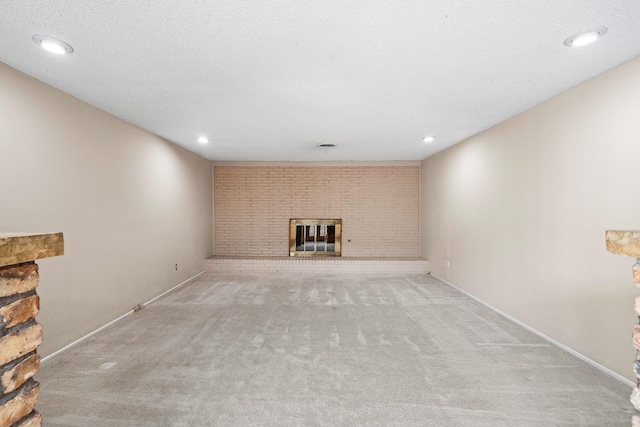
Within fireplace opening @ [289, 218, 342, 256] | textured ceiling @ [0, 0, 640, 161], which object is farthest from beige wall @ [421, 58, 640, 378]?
fireplace opening @ [289, 218, 342, 256]

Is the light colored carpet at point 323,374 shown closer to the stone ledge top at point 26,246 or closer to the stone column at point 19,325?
the stone column at point 19,325

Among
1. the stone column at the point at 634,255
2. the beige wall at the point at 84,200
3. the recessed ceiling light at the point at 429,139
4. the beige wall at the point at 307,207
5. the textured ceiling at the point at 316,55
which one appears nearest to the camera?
the stone column at the point at 634,255

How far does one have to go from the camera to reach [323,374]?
2246 mm

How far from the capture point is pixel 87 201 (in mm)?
2949

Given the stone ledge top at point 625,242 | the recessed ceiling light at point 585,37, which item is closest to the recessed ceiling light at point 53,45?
the stone ledge top at point 625,242

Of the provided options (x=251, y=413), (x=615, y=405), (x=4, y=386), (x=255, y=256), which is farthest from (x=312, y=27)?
(x=255, y=256)

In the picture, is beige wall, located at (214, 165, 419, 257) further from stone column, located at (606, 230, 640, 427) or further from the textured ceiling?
stone column, located at (606, 230, 640, 427)

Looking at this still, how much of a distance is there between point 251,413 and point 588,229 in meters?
2.92

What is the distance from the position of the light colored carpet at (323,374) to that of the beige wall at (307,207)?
2.96 m

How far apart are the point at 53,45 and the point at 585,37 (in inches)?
131

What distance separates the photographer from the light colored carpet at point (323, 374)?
181cm

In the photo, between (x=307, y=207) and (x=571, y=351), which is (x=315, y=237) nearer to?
(x=307, y=207)

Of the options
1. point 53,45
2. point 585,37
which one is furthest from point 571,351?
point 53,45

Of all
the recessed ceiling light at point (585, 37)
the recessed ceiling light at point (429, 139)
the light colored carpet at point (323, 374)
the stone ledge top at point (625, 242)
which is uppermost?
the recessed ceiling light at point (429, 139)
